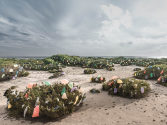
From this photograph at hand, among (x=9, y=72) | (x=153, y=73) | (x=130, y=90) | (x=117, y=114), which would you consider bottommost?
(x=117, y=114)

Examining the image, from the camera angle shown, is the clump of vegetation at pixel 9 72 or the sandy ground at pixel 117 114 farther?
the clump of vegetation at pixel 9 72

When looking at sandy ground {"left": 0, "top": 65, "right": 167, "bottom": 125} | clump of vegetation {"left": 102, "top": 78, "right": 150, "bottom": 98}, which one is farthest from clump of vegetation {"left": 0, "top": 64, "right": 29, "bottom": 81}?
clump of vegetation {"left": 102, "top": 78, "right": 150, "bottom": 98}

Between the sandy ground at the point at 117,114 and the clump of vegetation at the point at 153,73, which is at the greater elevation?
the clump of vegetation at the point at 153,73

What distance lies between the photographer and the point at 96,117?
3.22 metres

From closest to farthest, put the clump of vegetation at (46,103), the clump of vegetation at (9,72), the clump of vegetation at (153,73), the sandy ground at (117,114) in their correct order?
the sandy ground at (117,114) → the clump of vegetation at (46,103) → the clump of vegetation at (153,73) → the clump of vegetation at (9,72)

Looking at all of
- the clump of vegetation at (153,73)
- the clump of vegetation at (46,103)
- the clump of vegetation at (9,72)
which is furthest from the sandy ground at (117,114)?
the clump of vegetation at (9,72)

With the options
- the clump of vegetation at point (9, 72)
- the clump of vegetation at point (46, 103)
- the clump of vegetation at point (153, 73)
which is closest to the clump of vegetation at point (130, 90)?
the clump of vegetation at point (46, 103)

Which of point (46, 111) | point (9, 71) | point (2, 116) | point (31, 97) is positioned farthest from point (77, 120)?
point (9, 71)

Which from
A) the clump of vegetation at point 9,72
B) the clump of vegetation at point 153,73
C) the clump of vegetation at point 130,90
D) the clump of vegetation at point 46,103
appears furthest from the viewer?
the clump of vegetation at point 9,72

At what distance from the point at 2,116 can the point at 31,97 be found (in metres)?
1.13

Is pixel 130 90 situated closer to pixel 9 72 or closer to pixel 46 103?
pixel 46 103

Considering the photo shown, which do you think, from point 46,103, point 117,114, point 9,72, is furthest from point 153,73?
point 9,72

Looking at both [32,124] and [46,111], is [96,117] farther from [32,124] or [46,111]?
[32,124]

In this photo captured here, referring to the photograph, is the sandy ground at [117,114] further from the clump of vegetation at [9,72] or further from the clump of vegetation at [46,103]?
the clump of vegetation at [9,72]
